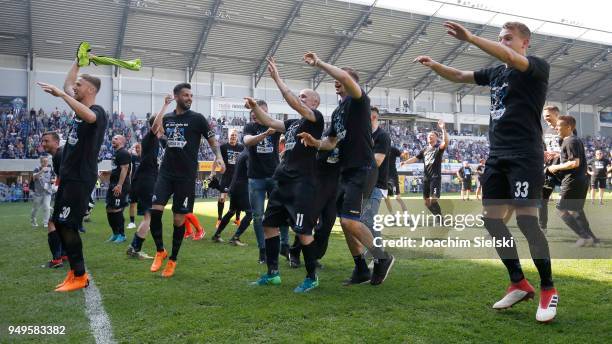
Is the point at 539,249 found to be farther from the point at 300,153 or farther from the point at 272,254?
the point at 272,254

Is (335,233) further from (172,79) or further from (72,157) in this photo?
(172,79)

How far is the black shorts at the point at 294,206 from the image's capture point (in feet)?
15.8

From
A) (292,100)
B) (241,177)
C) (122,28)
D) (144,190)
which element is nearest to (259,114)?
(292,100)

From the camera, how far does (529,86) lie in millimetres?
3762

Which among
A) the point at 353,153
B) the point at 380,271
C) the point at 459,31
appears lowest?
the point at 380,271

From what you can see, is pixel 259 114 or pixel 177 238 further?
pixel 177 238

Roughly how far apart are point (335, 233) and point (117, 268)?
4845 mm

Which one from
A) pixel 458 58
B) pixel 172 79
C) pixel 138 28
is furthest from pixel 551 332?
pixel 458 58

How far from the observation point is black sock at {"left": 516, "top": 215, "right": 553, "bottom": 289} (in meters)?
3.68

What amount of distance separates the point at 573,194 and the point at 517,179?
15.0 ft

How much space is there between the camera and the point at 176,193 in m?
5.80

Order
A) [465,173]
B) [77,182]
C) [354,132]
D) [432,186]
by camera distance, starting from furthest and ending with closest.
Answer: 1. [465,173]
2. [432,186]
3. [77,182]
4. [354,132]

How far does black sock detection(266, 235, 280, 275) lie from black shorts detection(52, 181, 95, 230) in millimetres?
2007

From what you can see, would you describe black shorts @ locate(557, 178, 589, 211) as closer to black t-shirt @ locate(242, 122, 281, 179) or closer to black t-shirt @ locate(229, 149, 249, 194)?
A: black t-shirt @ locate(242, 122, 281, 179)
